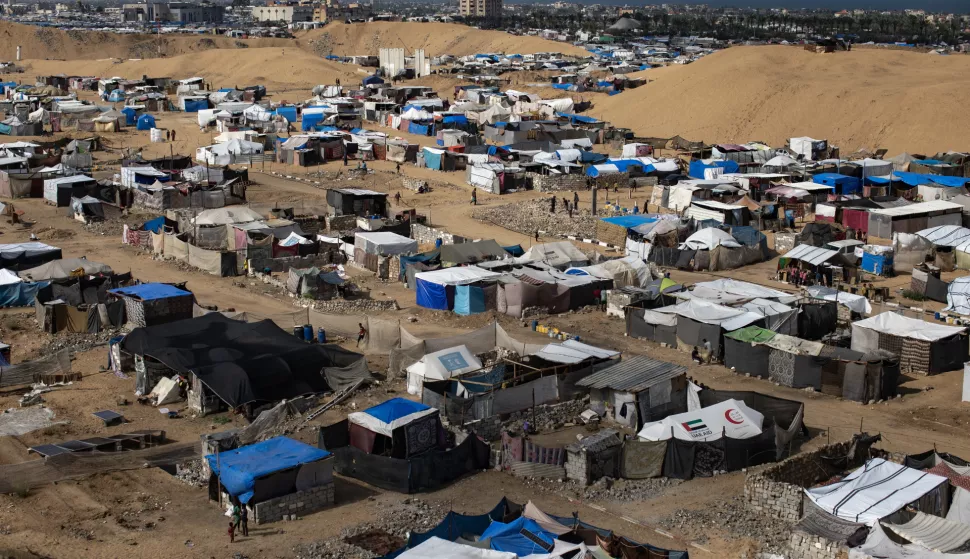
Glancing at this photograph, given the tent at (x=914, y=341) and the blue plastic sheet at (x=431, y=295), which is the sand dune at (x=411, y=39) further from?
the tent at (x=914, y=341)

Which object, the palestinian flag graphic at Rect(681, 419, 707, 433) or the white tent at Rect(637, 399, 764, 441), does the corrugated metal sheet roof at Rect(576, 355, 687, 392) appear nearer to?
the white tent at Rect(637, 399, 764, 441)

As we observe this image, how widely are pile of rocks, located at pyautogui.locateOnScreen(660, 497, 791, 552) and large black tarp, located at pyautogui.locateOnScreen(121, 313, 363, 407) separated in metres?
7.90

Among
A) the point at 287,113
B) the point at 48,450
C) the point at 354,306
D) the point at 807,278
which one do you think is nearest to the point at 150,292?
the point at 354,306

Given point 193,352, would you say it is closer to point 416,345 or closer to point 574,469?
point 416,345

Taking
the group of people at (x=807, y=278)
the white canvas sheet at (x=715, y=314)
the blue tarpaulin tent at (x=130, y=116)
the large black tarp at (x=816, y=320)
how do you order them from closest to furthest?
the white canvas sheet at (x=715, y=314), the large black tarp at (x=816, y=320), the group of people at (x=807, y=278), the blue tarpaulin tent at (x=130, y=116)

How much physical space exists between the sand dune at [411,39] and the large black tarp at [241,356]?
3868 inches

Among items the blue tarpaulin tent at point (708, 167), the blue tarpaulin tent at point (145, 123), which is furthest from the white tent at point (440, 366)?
the blue tarpaulin tent at point (145, 123)

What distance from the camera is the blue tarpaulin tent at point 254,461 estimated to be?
16188 mm

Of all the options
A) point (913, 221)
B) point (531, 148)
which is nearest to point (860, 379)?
point (913, 221)

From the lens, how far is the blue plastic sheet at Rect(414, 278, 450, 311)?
27078 millimetres

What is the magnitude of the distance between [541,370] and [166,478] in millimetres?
6878

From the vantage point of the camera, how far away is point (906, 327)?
76.5 ft

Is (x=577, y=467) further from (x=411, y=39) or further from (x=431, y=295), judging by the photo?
(x=411, y=39)

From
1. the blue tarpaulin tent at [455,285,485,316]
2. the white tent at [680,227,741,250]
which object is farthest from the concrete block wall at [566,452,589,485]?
the white tent at [680,227,741,250]
